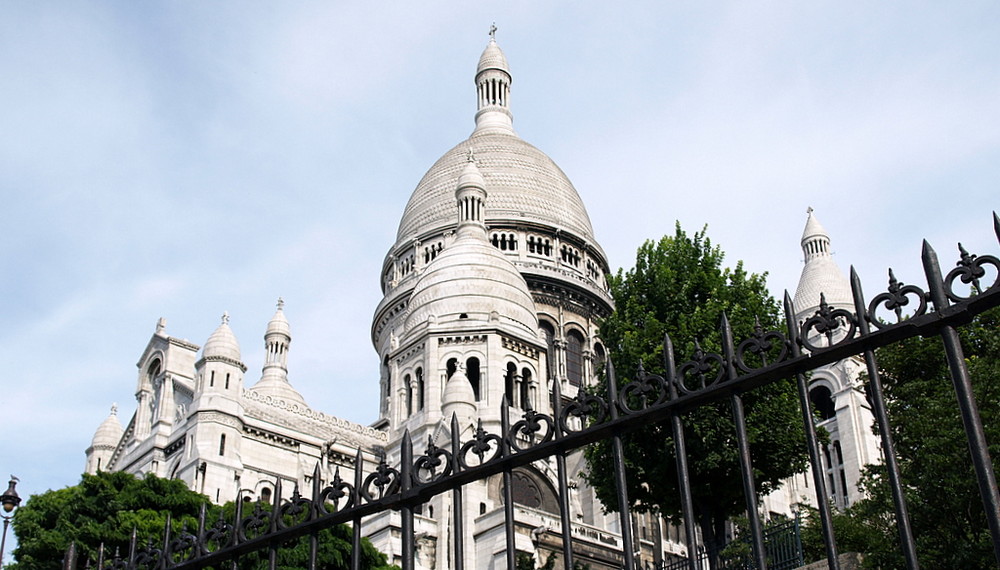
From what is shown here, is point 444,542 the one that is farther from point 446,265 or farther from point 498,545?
point 446,265

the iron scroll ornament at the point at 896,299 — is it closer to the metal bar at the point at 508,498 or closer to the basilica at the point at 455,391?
the metal bar at the point at 508,498

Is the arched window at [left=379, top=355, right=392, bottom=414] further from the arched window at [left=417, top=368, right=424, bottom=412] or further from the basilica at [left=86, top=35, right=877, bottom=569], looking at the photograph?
the arched window at [left=417, top=368, right=424, bottom=412]

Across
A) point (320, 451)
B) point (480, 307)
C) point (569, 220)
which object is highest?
point (569, 220)

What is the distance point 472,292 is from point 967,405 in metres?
45.3

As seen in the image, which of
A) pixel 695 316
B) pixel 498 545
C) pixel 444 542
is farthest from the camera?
pixel 444 542

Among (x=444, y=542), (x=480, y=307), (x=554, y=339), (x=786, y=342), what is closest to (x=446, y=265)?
(x=480, y=307)

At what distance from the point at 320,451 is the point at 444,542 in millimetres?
10847

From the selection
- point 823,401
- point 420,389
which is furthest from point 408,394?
point 823,401

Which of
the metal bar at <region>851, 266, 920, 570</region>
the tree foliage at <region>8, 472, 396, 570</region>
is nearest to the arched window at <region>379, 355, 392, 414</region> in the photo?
the tree foliage at <region>8, 472, 396, 570</region>

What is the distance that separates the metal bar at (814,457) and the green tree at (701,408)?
52.7ft

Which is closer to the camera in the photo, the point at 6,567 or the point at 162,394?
the point at 6,567

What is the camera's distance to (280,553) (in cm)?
2616

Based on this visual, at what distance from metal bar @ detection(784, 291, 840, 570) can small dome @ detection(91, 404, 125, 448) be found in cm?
5211

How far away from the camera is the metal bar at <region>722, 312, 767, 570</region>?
5.97 m
